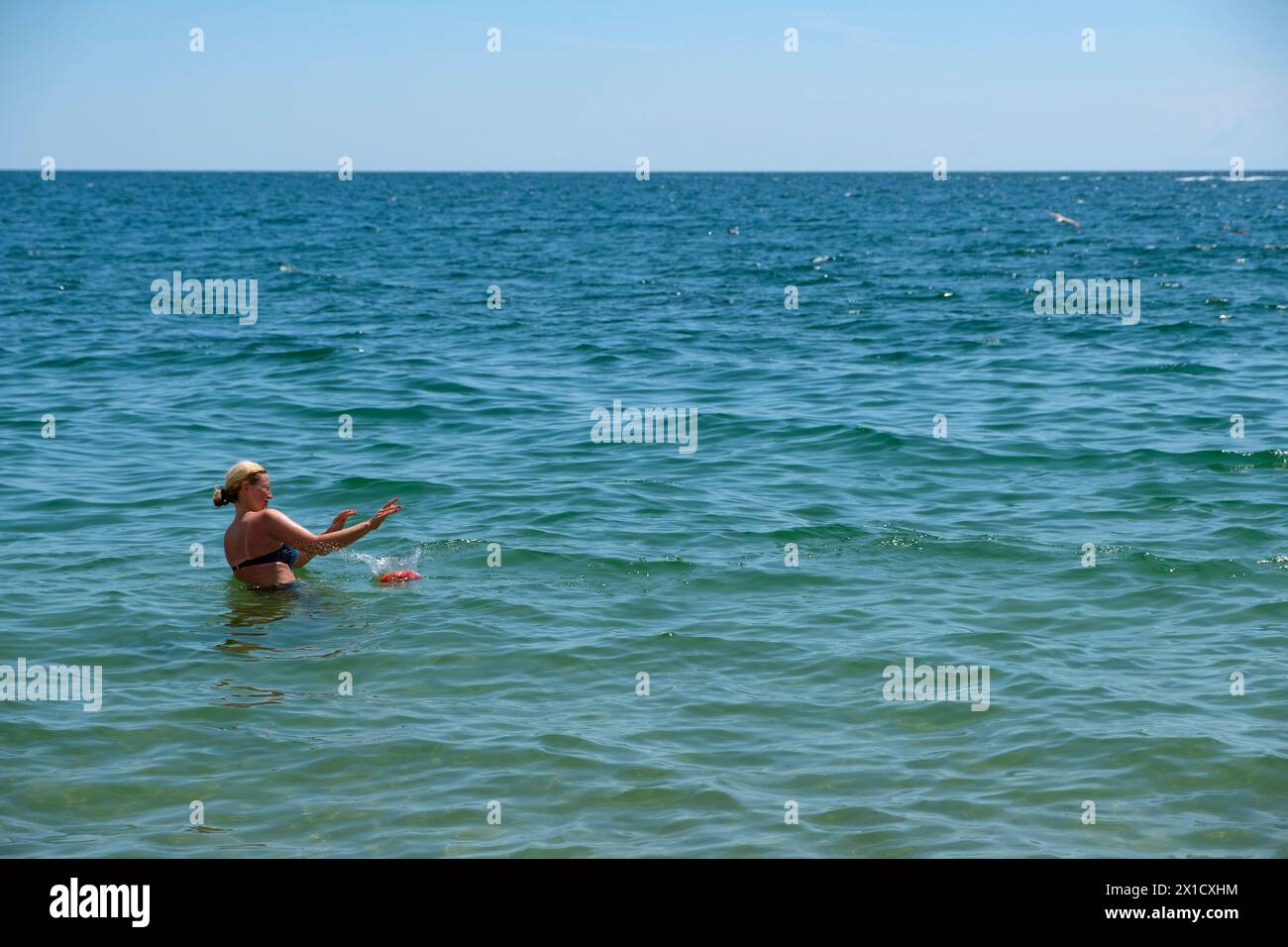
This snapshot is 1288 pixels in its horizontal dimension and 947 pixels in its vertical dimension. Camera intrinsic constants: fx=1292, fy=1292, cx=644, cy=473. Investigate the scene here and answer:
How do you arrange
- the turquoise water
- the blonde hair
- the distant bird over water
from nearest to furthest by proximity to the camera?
the turquoise water < the blonde hair < the distant bird over water

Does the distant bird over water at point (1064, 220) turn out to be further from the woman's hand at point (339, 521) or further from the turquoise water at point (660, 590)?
the woman's hand at point (339, 521)

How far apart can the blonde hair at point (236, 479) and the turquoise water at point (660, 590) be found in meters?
0.96

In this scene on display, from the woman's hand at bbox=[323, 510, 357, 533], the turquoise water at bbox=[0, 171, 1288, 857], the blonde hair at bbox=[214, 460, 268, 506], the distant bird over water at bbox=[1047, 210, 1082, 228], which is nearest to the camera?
the turquoise water at bbox=[0, 171, 1288, 857]

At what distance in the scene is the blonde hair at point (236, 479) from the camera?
11.7 meters

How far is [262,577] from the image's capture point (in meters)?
12.1

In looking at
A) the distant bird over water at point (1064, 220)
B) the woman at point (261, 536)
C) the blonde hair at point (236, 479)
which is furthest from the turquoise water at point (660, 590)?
the distant bird over water at point (1064, 220)

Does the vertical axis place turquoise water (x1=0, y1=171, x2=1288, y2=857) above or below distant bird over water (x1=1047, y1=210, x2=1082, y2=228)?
Answer: below

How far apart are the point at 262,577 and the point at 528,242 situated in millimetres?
48344

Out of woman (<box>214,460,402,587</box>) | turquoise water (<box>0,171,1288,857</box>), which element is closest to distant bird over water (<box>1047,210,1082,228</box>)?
turquoise water (<box>0,171,1288,857</box>)

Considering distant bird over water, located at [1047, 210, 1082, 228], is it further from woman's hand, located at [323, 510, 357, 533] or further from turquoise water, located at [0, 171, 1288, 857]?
woman's hand, located at [323, 510, 357, 533]

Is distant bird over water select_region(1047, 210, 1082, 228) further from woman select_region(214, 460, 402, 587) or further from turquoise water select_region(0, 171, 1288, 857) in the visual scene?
woman select_region(214, 460, 402, 587)

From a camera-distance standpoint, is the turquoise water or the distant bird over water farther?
the distant bird over water

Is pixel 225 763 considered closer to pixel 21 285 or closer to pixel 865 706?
pixel 865 706

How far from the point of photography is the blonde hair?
1174 cm
